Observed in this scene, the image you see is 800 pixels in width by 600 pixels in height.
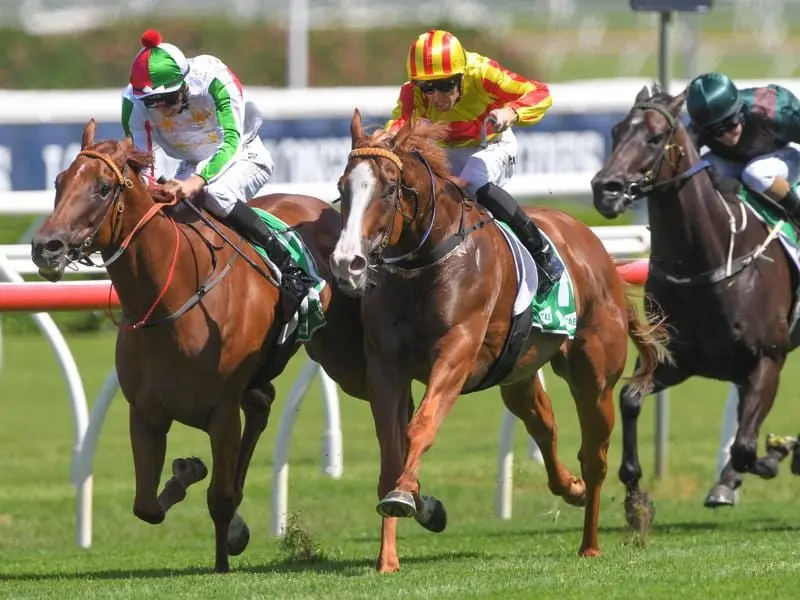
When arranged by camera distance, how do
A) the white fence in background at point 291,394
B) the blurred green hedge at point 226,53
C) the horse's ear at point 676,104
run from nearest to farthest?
the horse's ear at point 676,104 < the white fence in background at point 291,394 < the blurred green hedge at point 226,53

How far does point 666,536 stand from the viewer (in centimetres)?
762

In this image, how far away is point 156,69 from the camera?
6.45 meters

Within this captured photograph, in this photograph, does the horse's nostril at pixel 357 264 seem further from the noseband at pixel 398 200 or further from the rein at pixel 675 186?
the rein at pixel 675 186

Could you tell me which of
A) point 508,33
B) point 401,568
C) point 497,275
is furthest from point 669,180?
point 508,33

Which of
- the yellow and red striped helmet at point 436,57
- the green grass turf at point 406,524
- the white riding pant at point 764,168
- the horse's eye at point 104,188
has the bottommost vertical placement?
the green grass turf at point 406,524

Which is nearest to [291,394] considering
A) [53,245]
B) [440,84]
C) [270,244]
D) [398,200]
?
[270,244]

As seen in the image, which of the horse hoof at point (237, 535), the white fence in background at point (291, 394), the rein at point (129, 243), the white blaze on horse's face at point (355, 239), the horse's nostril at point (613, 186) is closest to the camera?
the white blaze on horse's face at point (355, 239)

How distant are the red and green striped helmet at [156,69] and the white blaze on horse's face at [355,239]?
1.01 metres

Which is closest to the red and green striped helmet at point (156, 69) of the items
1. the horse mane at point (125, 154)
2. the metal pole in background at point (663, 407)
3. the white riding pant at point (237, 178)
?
the horse mane at point (125, 154)

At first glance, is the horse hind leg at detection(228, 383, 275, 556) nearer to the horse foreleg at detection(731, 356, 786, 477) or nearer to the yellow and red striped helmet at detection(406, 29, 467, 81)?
the yellow and red striped helmet at detection(406, 29, 467, 81)

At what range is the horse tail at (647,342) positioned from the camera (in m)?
7.55

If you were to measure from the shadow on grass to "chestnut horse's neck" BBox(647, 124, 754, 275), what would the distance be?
1747mm

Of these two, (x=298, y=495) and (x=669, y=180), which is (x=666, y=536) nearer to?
(x=669, y=180)

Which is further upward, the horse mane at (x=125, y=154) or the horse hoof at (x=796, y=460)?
the horse mane at (x=125, y=154)
